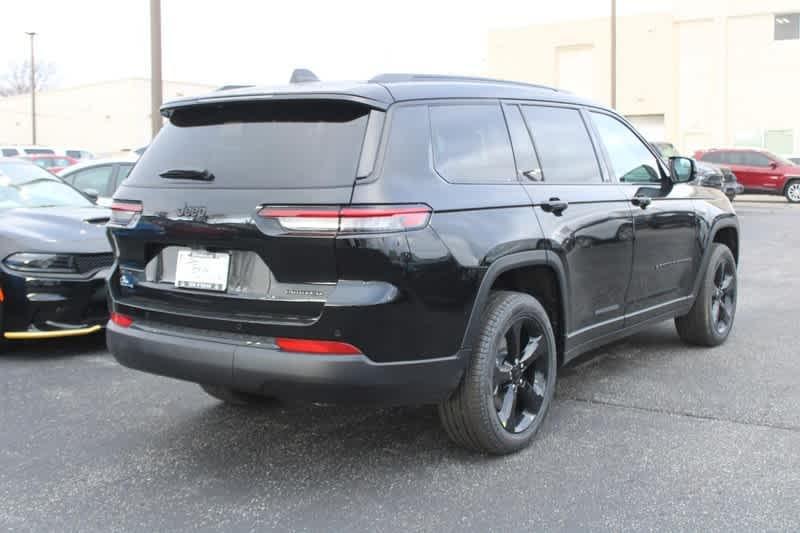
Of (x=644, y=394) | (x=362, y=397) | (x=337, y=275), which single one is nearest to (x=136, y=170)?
(x=337, y=275)

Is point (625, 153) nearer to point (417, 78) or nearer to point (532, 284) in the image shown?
point (532, 284)

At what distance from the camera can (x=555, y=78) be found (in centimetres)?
3981

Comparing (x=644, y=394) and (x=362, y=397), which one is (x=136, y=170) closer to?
(x=362, y=397)

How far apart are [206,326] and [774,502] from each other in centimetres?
251

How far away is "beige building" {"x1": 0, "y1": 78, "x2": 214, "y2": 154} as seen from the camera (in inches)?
2095

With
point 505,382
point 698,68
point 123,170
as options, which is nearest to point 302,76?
point 505,382

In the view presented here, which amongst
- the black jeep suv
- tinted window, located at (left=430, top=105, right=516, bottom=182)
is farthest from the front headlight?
tinted window, located at (left=430, top=105, right=516, bottom=182)

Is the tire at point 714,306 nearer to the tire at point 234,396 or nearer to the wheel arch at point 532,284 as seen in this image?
the wheel arch at point 532,284

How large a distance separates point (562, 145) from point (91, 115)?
5574 centimetres

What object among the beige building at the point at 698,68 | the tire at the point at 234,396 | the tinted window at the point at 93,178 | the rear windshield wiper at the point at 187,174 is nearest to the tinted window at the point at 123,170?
the tinted window at the point at 93,178

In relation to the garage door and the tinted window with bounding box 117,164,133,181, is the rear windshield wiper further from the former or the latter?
the garage door

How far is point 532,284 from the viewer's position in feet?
14.2

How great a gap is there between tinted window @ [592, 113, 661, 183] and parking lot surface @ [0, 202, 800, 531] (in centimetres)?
131

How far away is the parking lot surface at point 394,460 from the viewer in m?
3.34
